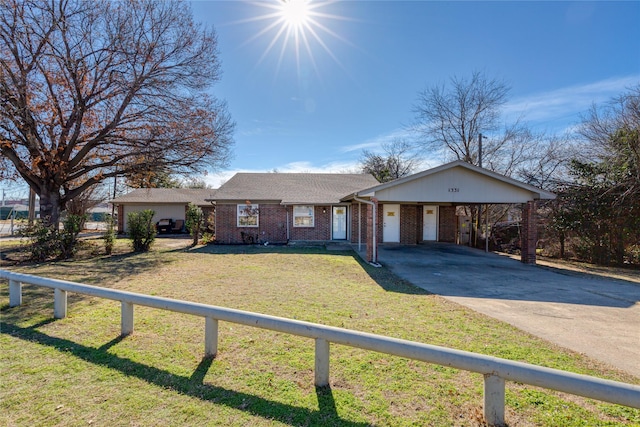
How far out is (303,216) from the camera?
57.7ft

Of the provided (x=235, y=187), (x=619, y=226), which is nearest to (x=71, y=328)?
(x=235, y=187)

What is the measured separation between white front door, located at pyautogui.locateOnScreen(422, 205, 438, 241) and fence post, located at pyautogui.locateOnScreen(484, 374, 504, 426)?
15765 mm

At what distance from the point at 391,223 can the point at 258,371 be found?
14230 mm

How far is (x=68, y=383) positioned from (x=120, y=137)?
13.0m

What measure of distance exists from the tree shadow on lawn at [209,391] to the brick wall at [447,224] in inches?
643

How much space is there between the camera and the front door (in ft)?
57.6

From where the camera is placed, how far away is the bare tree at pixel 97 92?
36.6ft

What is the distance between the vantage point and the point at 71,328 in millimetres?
4539

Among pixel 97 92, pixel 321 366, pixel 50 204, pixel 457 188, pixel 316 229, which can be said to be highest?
pixel 97 92

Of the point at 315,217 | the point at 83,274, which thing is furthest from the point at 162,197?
the point at 83,274

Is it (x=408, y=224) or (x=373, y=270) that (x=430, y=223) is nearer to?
(x=408, y=224)

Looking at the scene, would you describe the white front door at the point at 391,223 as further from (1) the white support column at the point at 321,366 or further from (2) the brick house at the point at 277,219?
(1) the white support column at the point at 321,366

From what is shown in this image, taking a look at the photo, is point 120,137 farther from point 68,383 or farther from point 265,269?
point 68,383

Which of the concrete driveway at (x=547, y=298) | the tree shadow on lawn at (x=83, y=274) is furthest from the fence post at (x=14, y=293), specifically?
the concrete driveway at (x=547, y=298)
